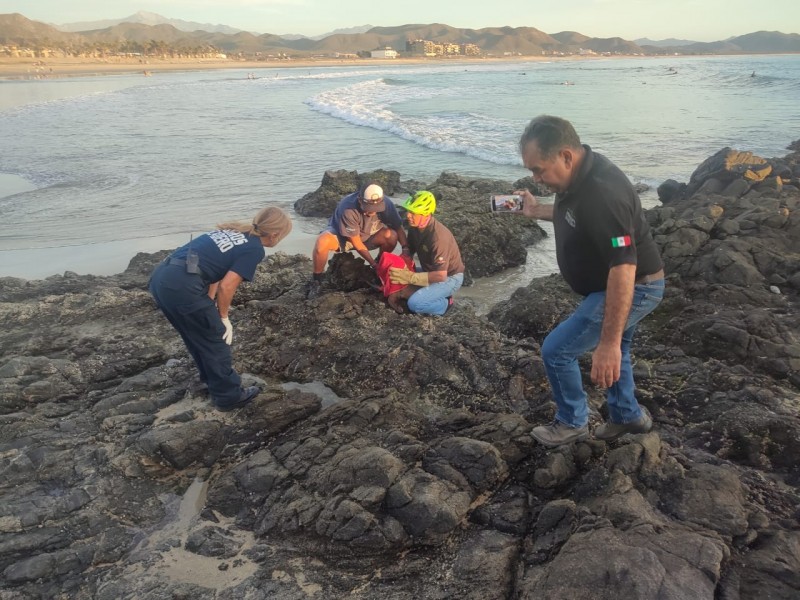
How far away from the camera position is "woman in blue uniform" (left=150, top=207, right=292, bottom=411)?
377 centimetres

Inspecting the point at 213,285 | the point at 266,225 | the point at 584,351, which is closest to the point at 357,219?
the point at 266,225

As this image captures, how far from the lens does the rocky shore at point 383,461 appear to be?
2580mm

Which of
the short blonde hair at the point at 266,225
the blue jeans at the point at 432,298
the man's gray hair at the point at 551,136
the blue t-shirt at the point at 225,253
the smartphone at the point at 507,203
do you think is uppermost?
the man's gray hair at the point at 551,136

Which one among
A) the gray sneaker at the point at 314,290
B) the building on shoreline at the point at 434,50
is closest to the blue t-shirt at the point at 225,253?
the gray sneaker at the point at 314,290

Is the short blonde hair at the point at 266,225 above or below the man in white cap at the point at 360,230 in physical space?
above

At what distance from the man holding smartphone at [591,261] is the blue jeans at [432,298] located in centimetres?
238

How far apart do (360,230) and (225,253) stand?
2573 millimetres

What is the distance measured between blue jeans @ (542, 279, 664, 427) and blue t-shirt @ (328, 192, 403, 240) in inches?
130

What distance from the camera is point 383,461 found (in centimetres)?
313

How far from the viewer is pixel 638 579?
214 cm

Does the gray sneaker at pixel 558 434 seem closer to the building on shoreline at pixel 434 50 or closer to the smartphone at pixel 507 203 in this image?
the smartphone at pixel 507 203

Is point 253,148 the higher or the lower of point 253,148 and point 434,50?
the lower

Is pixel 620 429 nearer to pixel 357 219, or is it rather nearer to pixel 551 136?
pixel 551 136

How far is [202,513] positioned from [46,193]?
1284 cm
